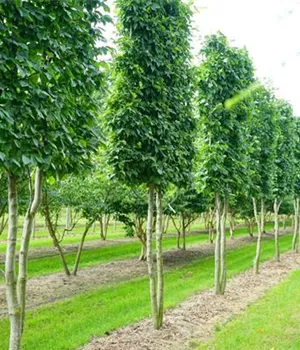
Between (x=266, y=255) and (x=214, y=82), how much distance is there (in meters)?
14.1

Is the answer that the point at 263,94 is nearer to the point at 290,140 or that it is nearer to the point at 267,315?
the point at 290,140

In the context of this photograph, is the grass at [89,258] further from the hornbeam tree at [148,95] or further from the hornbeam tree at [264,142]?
the hornbeam tree at [148,95]

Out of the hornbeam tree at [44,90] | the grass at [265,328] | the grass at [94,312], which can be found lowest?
the grass at [94,312]

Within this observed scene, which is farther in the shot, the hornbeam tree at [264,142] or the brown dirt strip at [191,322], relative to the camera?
the hornbeam tree at [264,142]

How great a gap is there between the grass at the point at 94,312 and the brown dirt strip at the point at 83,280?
70 cm

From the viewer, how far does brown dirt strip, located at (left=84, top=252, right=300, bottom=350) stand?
7363 millimetres

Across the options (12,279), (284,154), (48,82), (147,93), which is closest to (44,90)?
(48,82)

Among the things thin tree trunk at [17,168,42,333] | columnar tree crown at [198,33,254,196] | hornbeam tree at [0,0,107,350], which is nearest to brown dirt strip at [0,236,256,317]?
thin tree trunk at [17,168,42,333]

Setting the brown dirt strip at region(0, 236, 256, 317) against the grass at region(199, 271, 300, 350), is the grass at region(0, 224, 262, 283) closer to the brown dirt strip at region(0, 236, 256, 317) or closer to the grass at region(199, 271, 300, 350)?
the brown dirt strip at region(0, 236, 256, 317)

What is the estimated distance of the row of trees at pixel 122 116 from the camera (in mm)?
3795

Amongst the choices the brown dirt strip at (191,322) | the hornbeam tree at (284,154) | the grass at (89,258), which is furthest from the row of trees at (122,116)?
the grass at (89,258)

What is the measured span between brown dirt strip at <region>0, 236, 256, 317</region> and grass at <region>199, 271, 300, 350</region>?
5.74m

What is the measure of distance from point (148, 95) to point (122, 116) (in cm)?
77

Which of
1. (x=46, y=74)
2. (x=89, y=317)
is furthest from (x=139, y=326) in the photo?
(x=46, y=74)
